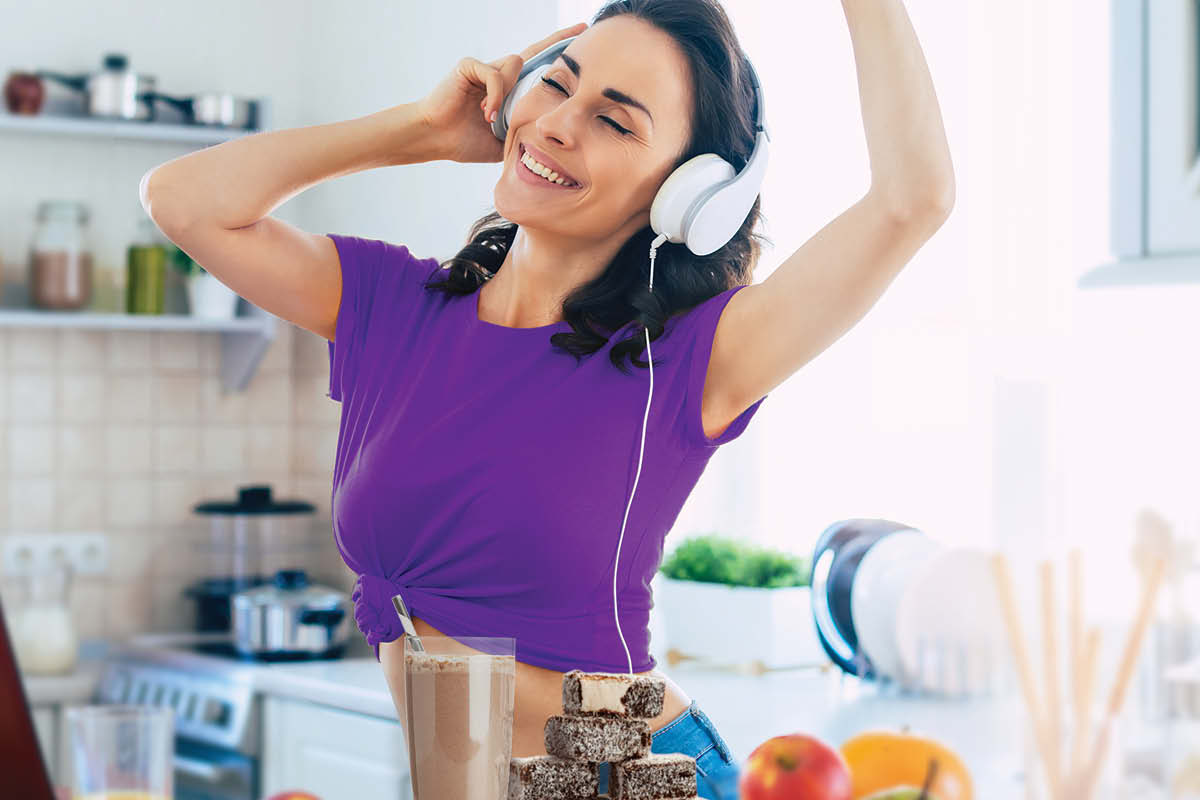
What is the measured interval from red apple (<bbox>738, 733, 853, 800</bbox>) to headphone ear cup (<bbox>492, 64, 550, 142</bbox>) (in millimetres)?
793

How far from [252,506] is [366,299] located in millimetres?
1850

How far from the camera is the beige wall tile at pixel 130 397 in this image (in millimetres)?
3291

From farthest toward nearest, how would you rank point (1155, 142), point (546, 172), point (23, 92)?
point (23, 92) → point (546, 172) → point (1155, 142)

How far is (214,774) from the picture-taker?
2713 mm

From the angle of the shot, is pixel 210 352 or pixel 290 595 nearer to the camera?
pixel 290 595

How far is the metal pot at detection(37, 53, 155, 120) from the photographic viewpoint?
310 cm

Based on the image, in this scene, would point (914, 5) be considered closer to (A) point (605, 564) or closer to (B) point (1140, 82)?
(B) point (1140, 82)

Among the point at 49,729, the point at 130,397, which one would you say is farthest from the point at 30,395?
the point at 49,729

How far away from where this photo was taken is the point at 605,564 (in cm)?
127

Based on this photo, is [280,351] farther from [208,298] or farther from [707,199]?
[707,199]

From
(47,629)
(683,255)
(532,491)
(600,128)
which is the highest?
(600,128)

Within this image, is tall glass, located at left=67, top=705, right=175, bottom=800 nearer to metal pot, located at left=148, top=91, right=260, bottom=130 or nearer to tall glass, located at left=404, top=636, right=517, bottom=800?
tall glass, located at left=404, top=636, right=517, bottom=800

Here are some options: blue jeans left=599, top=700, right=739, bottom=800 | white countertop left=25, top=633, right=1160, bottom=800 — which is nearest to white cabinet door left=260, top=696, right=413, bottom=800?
white countertop left=25, top=633, right=1160, bottom=800

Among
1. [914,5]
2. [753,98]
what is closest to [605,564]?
[753,98]
